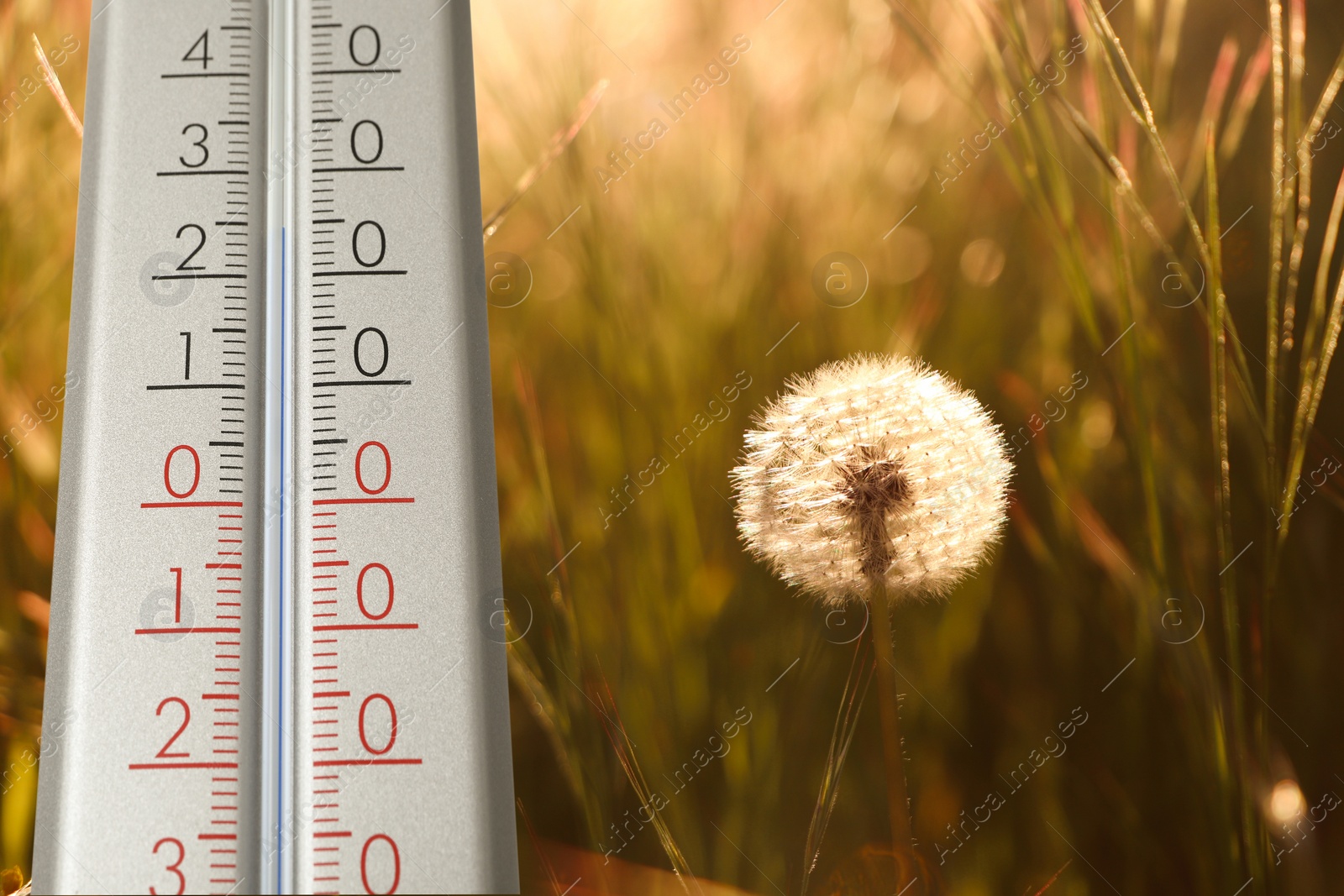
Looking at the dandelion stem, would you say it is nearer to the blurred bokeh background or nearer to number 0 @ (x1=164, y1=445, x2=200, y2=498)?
the blurred bokeh background

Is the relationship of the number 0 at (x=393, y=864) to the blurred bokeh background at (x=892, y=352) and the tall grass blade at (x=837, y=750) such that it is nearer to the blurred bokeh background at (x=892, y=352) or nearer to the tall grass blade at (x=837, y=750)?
the blurred bokeh background at (x=892, y=352)

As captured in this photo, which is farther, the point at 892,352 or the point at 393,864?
the point at 892,352

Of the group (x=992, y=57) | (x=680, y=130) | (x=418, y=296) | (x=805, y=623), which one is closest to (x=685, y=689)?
(x=805, y=623)

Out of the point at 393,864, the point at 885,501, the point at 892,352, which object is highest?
the point at 892,352

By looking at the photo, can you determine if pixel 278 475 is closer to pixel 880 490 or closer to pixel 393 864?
pixel 393 864

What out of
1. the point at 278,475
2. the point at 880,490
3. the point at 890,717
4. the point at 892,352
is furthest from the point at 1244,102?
the point at 278,475

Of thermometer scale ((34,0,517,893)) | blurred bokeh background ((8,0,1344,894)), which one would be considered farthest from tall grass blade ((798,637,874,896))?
thermometer scale ((34,0,517,893))
